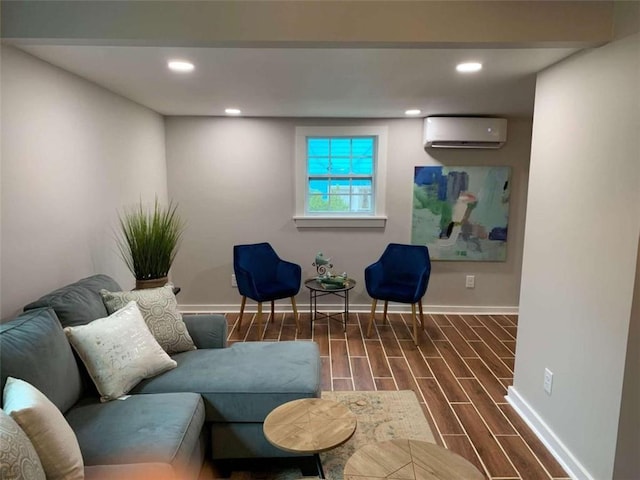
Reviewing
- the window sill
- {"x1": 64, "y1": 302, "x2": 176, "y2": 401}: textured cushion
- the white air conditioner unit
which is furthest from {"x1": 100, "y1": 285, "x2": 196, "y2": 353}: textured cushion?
the white air conditioner unit

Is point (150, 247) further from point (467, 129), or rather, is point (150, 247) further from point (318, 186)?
point (467, 129)

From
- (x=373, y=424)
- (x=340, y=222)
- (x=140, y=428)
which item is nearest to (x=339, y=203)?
(x=340, y=222)

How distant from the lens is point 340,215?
4.44 m

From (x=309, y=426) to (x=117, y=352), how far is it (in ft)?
3.24

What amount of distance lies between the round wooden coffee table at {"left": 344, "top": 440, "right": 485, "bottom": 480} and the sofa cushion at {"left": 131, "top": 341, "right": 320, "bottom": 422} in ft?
1.80

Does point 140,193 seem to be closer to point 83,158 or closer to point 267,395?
point 83,158

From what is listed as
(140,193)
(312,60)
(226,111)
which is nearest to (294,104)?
(226,111)

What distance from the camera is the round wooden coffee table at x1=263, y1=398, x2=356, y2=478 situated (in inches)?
58.2

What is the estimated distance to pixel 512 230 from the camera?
4.34 m

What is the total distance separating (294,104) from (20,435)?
9.87 ft

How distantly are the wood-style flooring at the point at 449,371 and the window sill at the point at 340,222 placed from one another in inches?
40.3

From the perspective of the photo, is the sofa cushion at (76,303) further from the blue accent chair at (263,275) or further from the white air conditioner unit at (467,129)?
the white air conditioner unit at (467,129)

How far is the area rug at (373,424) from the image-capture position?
1.98 meters

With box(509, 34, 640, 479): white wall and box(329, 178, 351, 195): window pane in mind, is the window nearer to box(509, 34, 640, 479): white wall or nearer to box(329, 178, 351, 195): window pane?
box(329, 178, 351, 195): window pane
